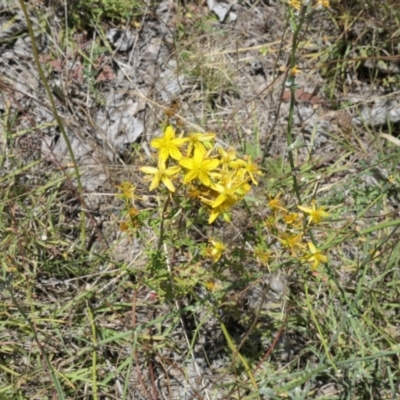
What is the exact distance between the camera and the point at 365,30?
3.02 metres

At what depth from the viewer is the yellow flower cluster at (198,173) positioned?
1.58m

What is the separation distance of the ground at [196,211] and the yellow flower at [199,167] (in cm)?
9

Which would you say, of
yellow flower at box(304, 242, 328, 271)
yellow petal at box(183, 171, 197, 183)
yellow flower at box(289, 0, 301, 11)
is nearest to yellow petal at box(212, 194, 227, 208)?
yellow petal at box(183, 171, 197, 183)

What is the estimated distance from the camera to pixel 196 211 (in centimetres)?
233

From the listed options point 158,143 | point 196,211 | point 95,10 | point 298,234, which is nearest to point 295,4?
point 158,143

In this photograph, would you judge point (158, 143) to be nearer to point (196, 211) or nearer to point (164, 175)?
point (164, 175)

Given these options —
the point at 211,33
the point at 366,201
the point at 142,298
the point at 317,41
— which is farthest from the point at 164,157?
the point at 317,41

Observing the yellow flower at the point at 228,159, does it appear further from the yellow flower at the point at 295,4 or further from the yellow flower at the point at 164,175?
the yellow flower at the point at 295,4

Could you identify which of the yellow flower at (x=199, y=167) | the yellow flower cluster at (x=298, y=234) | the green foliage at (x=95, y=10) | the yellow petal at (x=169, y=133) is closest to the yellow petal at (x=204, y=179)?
the yellow flower at (x=199, y=167)

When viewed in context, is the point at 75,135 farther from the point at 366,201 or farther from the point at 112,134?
the point at 366,201

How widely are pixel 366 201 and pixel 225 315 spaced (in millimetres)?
969

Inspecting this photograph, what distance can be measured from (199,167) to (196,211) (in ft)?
2.55

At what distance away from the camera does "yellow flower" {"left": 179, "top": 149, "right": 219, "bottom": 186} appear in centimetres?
156

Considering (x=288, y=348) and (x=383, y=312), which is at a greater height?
(x=383, y=312)
